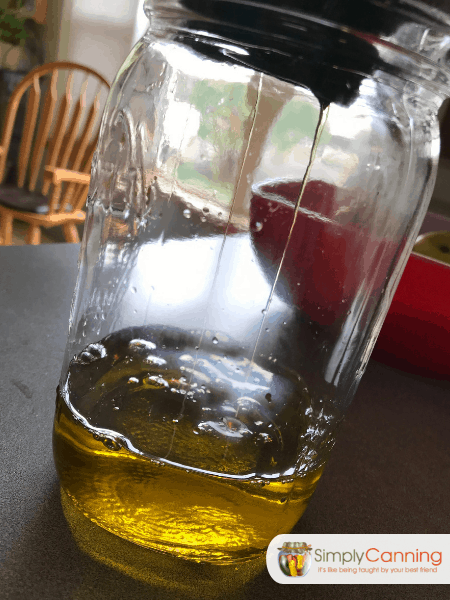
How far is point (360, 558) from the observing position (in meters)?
0.34

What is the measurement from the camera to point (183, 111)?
0.37m

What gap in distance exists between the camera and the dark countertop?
28cm

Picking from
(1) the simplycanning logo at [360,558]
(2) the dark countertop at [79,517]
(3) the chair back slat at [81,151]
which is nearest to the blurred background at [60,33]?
(3) the chair back slat at [81,151]

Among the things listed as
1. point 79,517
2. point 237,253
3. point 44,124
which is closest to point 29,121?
point 44,124

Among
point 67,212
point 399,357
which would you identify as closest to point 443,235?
point 399,357

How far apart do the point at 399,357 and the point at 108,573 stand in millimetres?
378

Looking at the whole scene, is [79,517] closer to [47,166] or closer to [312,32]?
[312,32]

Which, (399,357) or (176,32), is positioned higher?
(176,32)

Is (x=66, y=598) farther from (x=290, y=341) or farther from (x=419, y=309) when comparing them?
(x=419, y=309)

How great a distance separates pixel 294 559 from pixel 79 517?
0.12m

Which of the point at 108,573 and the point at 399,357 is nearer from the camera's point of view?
the point at 108,573

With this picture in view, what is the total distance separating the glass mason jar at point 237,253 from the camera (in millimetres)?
284

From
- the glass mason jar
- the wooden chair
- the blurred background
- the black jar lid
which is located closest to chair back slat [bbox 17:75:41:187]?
the wooden chair

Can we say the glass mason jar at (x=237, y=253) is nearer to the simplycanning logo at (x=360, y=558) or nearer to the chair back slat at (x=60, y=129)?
the simplycanning logo at (x=360, y=558)
